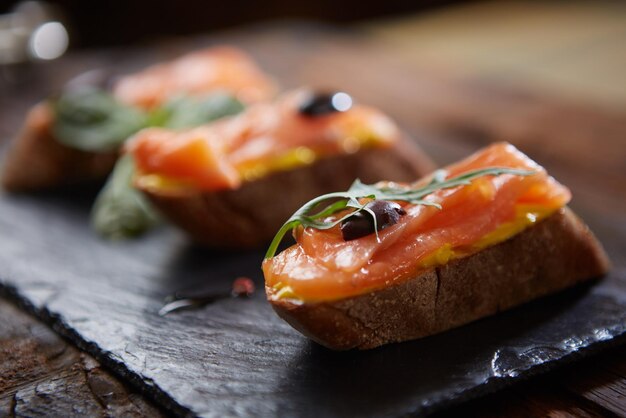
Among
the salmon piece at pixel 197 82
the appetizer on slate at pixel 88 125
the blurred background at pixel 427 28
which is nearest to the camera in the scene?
the appetizer on slate at pixel 88 125

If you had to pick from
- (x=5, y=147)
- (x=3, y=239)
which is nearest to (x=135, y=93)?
(x=5, y=147)

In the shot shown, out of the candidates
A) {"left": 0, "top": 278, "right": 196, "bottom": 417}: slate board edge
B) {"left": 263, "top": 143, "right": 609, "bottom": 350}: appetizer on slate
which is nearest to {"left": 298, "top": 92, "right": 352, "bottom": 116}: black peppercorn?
{"left": 263, "top": 143, "right": 609, "bottom": 350}: appetizer on slate

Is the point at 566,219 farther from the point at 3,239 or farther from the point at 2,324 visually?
the point at 3,239

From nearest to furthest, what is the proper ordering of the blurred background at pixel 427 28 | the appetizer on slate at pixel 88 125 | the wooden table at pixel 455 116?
1. the wooden table at pixel 455 116
2. the appetizer on slate at pixel 88 125
3. the blurred background at pixel 427 28

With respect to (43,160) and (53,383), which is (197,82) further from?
(53,383)

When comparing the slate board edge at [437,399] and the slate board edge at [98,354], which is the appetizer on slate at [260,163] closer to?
the slate board edge at [98,354]

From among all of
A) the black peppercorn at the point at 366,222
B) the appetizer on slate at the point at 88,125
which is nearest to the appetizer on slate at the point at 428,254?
the black peppercorn at the point at 366,222
